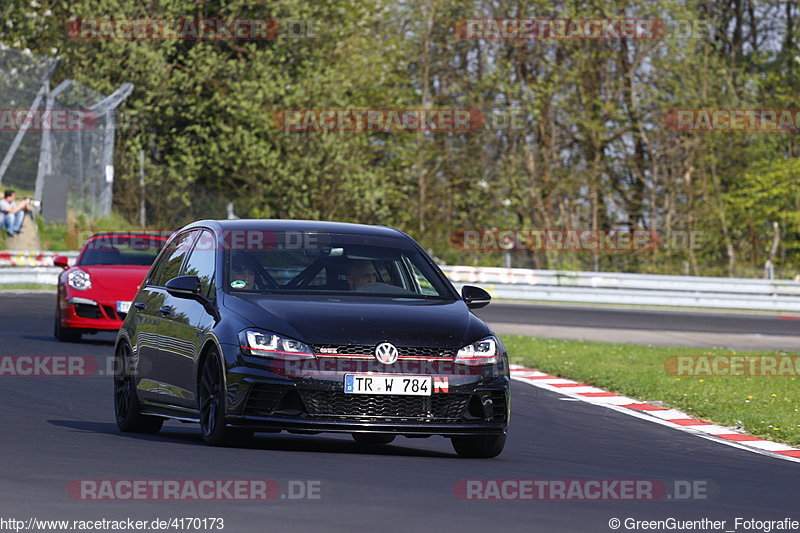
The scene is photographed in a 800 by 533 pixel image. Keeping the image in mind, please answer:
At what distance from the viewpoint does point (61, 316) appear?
19469mm

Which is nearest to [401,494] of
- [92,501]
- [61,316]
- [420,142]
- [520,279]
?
[92,501]

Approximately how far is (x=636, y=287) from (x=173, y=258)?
96.8ft

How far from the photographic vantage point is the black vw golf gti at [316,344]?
921 centimetres

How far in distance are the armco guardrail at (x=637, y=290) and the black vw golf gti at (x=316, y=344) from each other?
27347 mm

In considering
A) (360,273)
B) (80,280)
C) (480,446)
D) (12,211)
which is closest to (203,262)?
(360,273)

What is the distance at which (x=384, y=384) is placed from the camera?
30.3 feet

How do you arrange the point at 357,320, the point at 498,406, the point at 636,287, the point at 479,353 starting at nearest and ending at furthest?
1. the point at 357,320
2. the point at 479,353
3. the point at 498,406
4. the point at 636,287

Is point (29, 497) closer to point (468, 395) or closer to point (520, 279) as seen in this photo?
point (468, 395)

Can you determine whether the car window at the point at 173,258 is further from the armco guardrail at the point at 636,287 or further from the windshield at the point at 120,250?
the armco guardrail at the point at 636,287

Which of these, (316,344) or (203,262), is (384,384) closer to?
(316,344)

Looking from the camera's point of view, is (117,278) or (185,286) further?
(117,278)

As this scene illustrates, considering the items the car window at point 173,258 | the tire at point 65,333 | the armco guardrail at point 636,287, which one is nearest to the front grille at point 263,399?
the car window at point 173,258

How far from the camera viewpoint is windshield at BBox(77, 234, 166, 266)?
20.0m

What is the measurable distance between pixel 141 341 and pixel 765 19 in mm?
46803
